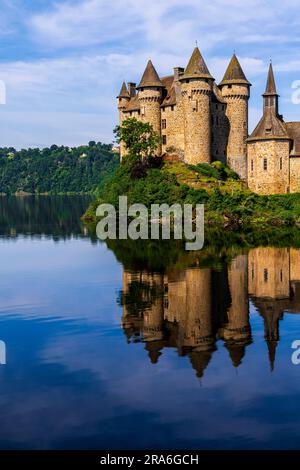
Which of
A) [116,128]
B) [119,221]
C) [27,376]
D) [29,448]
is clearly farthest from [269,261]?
[116,128]

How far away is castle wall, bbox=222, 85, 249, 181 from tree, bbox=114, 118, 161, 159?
8.01m

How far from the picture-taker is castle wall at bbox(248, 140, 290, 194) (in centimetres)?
6184

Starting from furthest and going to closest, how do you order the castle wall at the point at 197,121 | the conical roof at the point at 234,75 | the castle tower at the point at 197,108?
1. the conical roof at the point at 234,75
2. the castle wall at the point at 197,121
3. the castle tower at the point at 197,108

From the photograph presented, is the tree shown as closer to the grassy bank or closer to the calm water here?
the grassy bank

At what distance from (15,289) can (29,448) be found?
16.7 meters

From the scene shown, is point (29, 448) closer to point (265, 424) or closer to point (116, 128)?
point (265, 424)

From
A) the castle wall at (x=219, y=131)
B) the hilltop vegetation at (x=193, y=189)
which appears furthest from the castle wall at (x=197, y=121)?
the castle wall at (x=219, y=131)

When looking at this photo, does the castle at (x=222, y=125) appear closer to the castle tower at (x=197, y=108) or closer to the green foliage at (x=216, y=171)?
the castle tower at (x=197, y=108)

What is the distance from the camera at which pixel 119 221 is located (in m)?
63.2

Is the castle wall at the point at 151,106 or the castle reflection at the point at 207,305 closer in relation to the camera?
the castle reflection at the point at 207,305

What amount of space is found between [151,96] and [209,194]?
1329cm

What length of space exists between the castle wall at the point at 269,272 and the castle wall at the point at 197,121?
2419 centimetres

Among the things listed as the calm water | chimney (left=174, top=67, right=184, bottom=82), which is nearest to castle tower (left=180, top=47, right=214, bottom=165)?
chimney (left=174, top=67, right=184, bottom=82)

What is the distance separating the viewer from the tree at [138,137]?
63.1 metres
